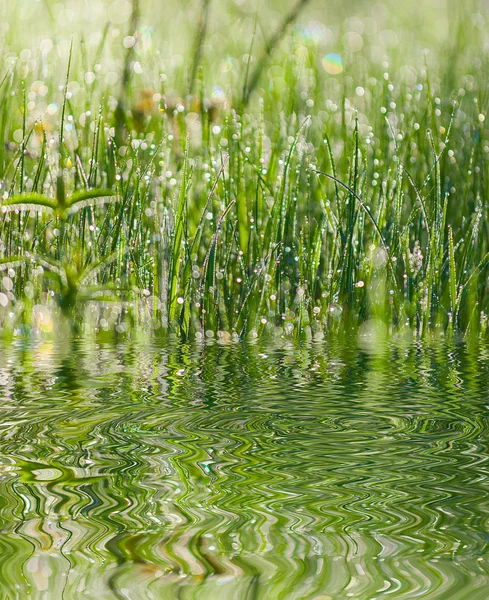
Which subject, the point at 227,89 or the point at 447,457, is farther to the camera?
the point at 227,89

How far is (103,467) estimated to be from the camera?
25.2 inches

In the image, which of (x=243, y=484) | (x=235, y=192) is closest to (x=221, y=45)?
(x=235, y=192)

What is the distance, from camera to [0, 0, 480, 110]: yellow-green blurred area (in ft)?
7.64

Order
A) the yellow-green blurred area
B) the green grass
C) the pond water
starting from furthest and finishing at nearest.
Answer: the yellow-green blurred area
the green grass
the pond water

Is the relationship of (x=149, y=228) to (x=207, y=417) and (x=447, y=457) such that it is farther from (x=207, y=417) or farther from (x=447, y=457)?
(x=447, y=457)

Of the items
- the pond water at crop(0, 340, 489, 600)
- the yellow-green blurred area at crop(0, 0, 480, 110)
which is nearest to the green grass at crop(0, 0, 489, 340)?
the yellow-green blurred area at crop(0, 0, 480, 110)

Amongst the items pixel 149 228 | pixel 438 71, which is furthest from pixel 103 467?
pixel 438 71

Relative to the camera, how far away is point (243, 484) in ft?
1.98

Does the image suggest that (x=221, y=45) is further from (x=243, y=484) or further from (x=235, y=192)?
(x=243, y=484)

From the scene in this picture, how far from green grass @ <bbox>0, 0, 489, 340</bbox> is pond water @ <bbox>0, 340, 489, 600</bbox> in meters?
0.62

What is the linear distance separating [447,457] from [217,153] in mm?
1528

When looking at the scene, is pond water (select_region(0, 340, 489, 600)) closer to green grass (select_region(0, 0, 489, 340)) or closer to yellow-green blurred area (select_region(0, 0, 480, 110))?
green grass (select_region(0, 0, 489, 340))

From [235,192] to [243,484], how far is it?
139cm

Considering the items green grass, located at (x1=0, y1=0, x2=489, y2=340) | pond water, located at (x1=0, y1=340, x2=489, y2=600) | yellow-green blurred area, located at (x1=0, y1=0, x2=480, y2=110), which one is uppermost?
yellow-green blurred area, located at (x1=0, y1=0, x2=480, y2=110)
